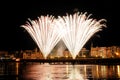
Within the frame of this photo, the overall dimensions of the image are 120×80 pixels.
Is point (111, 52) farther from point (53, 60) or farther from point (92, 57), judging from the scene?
point (53, 60)

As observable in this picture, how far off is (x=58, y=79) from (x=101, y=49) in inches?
3069

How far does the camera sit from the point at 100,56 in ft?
419

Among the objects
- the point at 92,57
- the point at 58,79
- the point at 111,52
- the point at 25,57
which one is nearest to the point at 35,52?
the point at 25,57

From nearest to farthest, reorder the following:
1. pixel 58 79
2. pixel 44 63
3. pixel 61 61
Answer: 1. pixel 58 79
2. pixel 44 63
3. pixel 61 61

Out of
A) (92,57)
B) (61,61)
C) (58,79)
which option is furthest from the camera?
(92,57)

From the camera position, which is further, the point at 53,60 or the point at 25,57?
the point at 25,57

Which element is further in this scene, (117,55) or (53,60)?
(117,55)

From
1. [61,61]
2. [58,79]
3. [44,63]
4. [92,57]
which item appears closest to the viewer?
[58,79]

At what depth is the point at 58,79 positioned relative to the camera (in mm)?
47938

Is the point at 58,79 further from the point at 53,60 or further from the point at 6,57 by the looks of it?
the point at 6,57

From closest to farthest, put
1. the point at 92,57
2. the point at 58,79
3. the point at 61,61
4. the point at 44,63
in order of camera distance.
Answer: the point at 58,79
the point at 44,63
the point at 61,61
the point at 92,57

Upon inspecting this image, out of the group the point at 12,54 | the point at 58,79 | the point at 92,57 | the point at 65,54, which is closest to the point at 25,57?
the point at 12,54

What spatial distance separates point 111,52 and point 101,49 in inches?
296

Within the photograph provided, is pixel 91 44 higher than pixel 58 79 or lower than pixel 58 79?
higher
